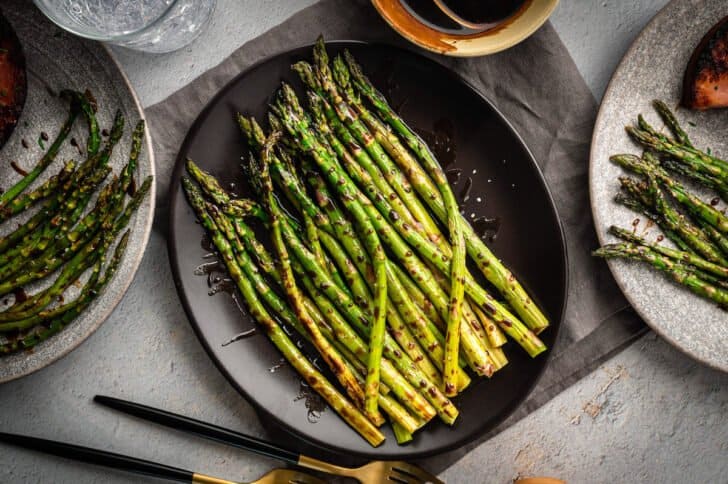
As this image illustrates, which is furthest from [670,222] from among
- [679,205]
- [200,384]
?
[200,384]

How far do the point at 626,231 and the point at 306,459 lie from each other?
1720 mm

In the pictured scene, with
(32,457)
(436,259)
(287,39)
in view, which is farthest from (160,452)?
(287,39)

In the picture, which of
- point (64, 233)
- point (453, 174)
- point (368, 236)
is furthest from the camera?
point (453, 174)

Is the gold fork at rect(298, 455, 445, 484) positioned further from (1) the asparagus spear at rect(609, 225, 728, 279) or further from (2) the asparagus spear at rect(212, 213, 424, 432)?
(1) the asparagus spear at rect(609, 225, 728, 279)

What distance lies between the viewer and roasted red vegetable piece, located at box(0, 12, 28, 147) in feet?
7.74

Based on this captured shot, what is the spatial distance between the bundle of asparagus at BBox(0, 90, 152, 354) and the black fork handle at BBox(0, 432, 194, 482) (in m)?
0.45

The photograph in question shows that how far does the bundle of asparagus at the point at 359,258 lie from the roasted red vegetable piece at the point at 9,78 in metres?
0.80

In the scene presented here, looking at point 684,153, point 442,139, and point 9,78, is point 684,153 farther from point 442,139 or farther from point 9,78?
point 9,78

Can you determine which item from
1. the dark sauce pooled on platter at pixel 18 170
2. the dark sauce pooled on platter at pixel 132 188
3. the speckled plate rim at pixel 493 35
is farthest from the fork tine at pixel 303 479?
the speckled plate rim at pixel 493 35

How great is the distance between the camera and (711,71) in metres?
2.46

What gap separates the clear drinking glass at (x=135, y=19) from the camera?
7.29ft

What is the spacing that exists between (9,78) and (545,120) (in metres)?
2.33

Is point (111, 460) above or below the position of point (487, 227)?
above

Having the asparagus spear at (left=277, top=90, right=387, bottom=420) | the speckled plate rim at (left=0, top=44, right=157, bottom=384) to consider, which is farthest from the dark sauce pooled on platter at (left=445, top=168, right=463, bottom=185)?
the speckled plate rim at (left=0, top=44, right=157, bottom=384)
